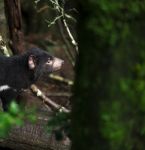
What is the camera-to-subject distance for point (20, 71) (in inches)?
289

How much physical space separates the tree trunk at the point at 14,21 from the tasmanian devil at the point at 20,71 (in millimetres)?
196

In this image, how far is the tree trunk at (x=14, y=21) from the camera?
6899 millimetres

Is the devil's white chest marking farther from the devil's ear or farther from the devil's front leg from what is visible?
the devil's ear

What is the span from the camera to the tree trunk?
690 centimetres

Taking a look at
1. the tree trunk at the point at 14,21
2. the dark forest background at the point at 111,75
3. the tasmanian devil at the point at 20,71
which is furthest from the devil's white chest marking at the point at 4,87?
the dark forest background at the point at 111,75

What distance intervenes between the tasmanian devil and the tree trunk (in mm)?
196

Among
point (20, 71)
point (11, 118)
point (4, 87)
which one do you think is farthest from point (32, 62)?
point (11, 118)

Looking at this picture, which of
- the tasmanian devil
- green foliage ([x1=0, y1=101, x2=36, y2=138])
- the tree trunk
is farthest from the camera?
the tasmanian devil

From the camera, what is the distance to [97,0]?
198cm

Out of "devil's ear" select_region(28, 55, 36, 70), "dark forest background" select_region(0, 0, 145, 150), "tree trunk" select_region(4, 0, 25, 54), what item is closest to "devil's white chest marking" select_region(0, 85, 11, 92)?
"devil's ear" select_region(28, 55, 36, 70)

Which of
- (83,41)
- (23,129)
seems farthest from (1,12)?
(83,41)

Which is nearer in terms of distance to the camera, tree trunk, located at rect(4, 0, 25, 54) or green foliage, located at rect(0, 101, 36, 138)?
green foliage, located at rect(0, 101, 36, 138)

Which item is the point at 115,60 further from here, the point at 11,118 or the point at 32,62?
the point at 32,62

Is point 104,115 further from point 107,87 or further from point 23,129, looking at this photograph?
point 23,129
